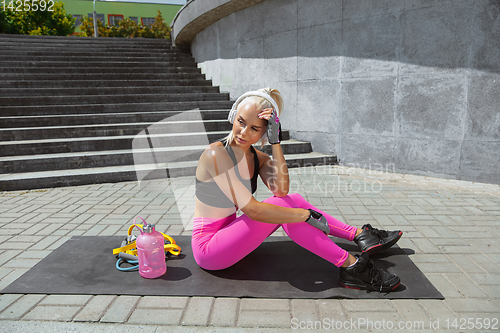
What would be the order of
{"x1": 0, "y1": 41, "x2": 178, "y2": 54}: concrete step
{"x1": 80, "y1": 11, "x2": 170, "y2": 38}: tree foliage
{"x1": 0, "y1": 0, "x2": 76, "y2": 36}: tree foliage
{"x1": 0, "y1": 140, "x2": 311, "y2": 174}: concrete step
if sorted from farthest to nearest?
{"x1": 80, "y1": 11, "x2": 170, "y2": 38}: tree foliage → {"x1": 0, "y1": 0, "x2": 76, "y2": 36}: tree foliage → {"x1": 0, "y1": 41, "x2": 178, "y2": 54}: concrete step → {"x1": 0, "y1": 140, "x2": 311, "y2": 174}: concrete step

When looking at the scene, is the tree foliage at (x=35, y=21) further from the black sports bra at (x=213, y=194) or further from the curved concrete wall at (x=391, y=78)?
the black sports bra at (x=213, y=194)

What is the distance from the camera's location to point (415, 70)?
246 inches

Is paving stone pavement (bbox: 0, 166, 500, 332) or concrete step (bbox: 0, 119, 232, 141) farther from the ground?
concrete step (bbox: 0, 119, 232, 141)

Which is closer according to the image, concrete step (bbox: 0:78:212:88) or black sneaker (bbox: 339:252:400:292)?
black sneaker (bbox: 339:252:400:292)

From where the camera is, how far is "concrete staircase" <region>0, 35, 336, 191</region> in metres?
6.63

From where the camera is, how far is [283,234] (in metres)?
3.83

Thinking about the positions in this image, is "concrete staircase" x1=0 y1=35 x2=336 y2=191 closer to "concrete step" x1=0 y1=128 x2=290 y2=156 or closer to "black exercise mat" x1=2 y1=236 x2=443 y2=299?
"concrete step" x1=0 y1=128 x2=290 y2=156

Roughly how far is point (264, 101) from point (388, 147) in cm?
510

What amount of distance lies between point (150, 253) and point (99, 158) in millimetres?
4680

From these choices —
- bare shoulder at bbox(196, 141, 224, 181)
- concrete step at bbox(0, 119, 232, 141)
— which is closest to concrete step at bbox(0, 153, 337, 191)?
concrete step at bbox(0, 119, 232, 141)

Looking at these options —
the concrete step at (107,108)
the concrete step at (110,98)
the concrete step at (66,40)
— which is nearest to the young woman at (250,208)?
the concrete step at (107,108)

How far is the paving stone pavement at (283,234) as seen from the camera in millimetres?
2291

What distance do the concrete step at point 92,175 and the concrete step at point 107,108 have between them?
109 inches

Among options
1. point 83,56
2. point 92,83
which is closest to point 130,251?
point 92,83
